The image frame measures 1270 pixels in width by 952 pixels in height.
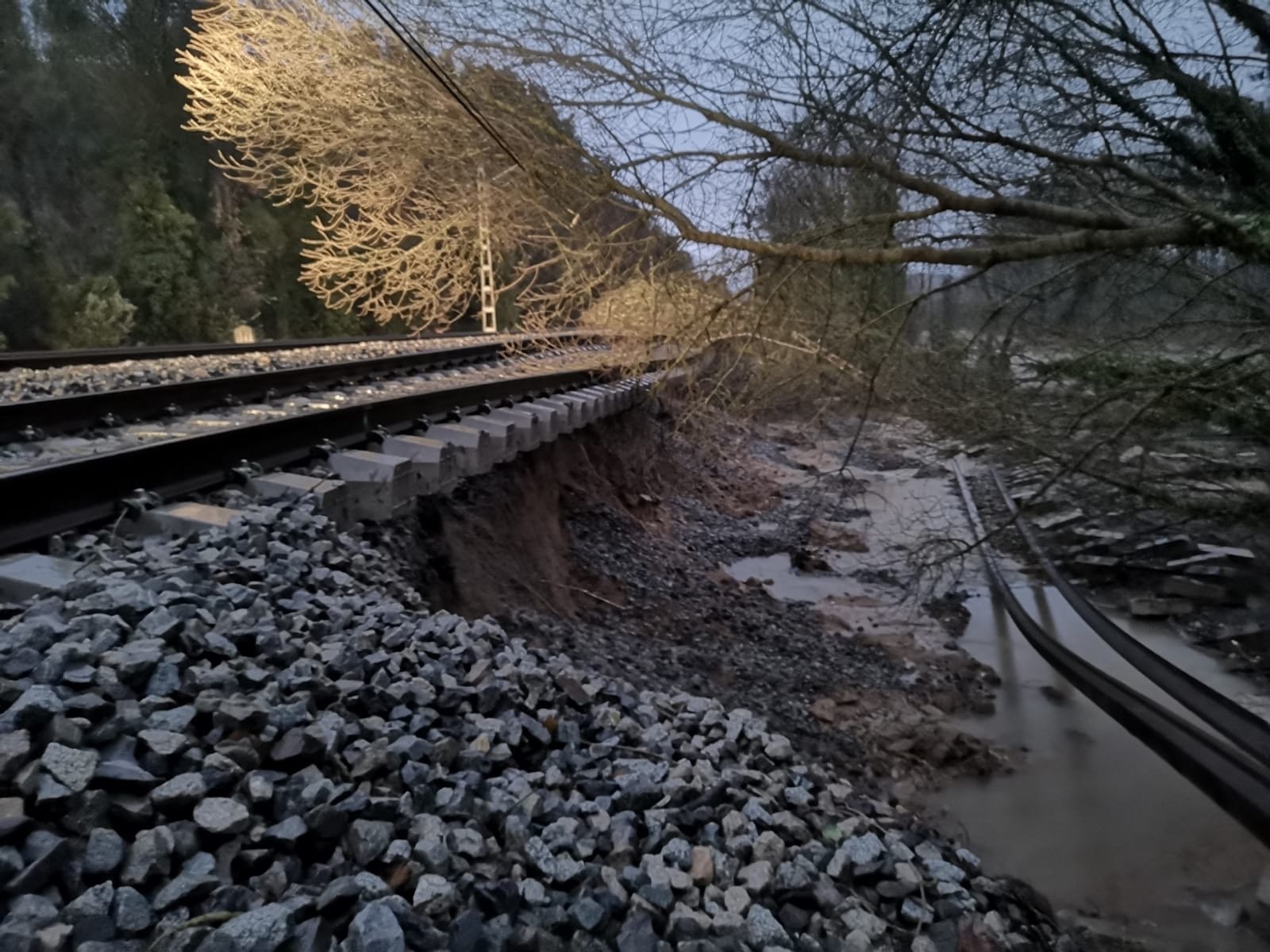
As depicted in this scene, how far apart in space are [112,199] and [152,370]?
40.5ft

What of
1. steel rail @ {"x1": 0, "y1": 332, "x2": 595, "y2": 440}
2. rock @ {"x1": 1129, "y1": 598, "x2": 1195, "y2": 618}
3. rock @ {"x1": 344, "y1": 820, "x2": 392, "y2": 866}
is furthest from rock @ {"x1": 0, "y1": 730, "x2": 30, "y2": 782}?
rock @ {"x1": 1129, "y1": 598, "x2": 1195, "y2": 618}

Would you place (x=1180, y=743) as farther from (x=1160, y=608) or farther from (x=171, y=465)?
(x=171, y=465)

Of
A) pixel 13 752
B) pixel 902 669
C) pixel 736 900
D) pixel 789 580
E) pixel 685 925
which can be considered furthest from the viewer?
pixel 789 580

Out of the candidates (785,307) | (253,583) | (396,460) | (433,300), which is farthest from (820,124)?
(433,300)

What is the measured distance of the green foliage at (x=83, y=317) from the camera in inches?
611

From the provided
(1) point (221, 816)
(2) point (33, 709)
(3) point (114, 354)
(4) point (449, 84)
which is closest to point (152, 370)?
(3) point (114, 354)

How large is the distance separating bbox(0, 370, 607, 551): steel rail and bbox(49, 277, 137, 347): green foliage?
12188 millimetres

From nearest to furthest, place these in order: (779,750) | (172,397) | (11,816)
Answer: (11,816), (779,750), (172,397)

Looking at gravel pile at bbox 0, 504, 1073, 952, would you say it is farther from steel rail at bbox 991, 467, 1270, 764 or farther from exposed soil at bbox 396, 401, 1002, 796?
steel rail at bbox 991, 467, 1270, 764

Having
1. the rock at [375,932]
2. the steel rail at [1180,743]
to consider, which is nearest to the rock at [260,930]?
the rock at [375,932]

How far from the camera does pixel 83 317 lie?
611 inches

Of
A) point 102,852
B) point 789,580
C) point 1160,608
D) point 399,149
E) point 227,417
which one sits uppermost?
point 399,149

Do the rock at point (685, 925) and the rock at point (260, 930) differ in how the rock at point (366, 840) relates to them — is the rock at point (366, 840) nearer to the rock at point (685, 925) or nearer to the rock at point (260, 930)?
the rock at point (260, 930)

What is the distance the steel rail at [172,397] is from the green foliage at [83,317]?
31.6ft
